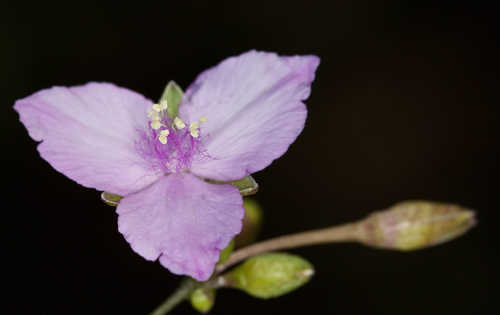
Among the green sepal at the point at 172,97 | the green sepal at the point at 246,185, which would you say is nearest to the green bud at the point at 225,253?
the green sepal at the point at 246,185

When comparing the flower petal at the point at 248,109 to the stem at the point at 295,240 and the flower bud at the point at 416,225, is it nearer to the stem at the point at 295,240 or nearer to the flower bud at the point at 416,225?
the stem at the point at 295,240

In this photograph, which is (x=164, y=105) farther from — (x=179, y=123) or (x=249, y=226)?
(x=249, y=226)

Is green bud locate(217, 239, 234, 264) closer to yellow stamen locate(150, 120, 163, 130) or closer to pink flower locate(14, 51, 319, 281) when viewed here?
pink flower locate(14, 51, 319, 281)

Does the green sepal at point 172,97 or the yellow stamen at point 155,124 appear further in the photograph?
the green sepal at point 172,97

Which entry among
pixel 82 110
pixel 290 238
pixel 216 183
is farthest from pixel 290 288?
pixel 82 110

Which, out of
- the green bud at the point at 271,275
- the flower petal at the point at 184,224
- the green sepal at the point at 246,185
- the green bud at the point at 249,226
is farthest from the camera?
the green bud at the point at 249,226

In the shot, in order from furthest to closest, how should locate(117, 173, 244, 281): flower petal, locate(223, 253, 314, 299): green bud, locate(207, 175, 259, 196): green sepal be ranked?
locate(223, 253, 314, 299): green bud, locate(207, 175, 259, 196): green sepal, locate(117, 173, 244, 281): flower petal

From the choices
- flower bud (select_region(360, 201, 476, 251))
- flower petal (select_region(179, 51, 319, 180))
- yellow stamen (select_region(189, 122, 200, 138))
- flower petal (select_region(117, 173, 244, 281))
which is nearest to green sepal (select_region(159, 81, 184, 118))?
flower petal (select_region(179, 51, 319, 180))
